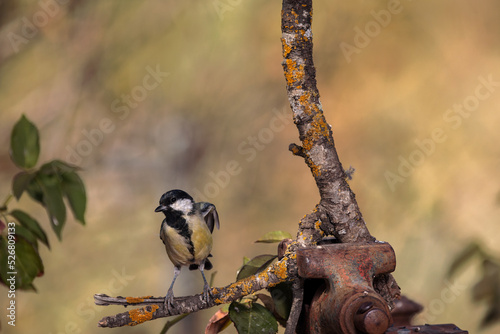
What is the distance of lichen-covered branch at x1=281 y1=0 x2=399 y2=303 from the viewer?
0.71m

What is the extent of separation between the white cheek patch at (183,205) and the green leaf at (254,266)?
0.11 meters

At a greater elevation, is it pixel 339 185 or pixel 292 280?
pixel 339 185

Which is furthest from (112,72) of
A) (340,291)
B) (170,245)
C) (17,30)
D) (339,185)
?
(340,291)

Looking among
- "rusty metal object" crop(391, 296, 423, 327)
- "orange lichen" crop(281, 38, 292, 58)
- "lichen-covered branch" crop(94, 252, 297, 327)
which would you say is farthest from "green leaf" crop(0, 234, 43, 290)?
"rusty metal object" crop(391, 296, 423, 327)

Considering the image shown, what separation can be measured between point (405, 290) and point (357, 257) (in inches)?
33.0

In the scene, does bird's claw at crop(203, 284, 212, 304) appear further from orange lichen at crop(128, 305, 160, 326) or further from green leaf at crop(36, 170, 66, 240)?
green leaf at crop(36, 170, 66, 240)

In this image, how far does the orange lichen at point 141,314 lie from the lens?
27.0 inches

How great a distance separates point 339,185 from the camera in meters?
0.72

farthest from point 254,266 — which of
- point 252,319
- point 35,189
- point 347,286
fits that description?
point 35,189

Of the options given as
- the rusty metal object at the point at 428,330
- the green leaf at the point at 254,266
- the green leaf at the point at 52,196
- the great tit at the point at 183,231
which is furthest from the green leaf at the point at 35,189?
the rusty metal object at the point at 428,330

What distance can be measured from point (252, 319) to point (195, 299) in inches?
3.0

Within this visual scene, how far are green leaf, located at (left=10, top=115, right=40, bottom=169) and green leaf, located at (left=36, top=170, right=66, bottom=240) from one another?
3cm

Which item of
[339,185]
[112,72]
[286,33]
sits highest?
[112,72]

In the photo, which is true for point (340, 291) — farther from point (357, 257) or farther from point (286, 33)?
point (286, 33)
